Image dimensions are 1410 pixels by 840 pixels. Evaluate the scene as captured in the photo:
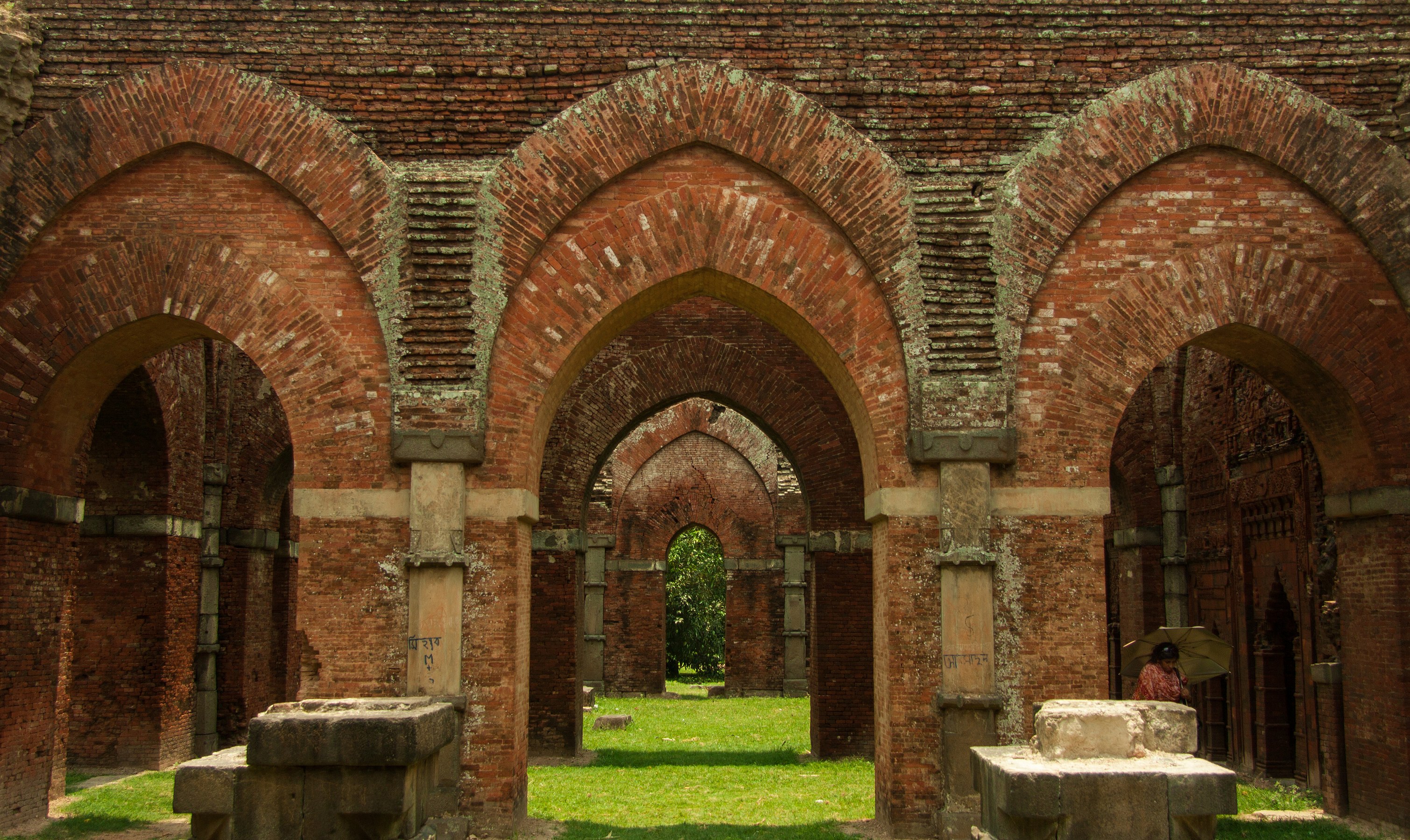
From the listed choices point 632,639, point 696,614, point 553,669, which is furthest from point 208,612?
point 696,614

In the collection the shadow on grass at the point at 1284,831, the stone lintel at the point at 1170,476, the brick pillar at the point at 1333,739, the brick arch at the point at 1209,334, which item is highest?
the brick arch at the point at 1209,334

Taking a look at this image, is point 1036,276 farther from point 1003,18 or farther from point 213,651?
point 213,651

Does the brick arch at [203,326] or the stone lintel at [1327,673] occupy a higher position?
the brick arch at [203,326]

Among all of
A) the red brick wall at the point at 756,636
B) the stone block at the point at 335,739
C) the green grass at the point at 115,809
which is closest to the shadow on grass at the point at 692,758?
the green grass at the point at 115,809

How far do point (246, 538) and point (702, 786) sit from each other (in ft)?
22.7

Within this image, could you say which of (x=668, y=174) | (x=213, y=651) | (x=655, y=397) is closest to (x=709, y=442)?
(x=655, y=397)

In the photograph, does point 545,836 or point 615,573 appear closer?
point 545,836

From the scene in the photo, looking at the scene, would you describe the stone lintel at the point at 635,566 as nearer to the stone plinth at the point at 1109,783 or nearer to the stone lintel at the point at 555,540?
the stone lintel at the point at 555,540

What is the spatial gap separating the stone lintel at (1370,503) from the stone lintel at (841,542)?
17.3 ft

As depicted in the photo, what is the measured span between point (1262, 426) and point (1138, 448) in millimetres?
2571

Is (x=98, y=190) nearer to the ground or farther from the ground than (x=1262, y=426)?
farther from the ground

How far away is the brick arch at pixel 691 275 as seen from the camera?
930 cm

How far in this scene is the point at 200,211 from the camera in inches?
372

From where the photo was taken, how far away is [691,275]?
9695 millimetres
